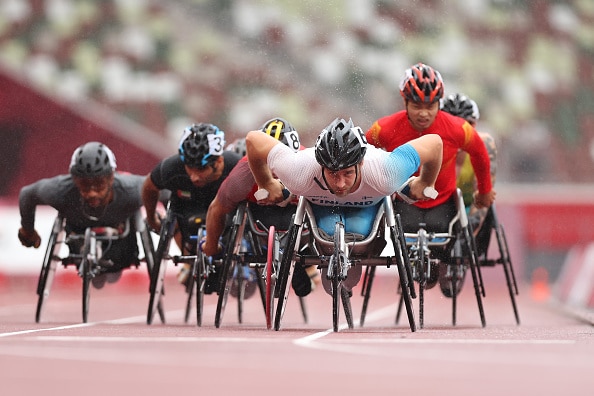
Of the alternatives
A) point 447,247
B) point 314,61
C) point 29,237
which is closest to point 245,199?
point 447,247

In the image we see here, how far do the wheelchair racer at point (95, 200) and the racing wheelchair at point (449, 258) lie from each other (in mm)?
2262

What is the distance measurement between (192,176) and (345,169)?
2.41 metres

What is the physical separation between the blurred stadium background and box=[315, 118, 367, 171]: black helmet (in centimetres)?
2876

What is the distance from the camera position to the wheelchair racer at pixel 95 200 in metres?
11.2

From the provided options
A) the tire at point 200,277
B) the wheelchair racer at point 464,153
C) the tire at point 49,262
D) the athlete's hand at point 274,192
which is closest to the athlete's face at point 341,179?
the athlete's hand at point 274,192

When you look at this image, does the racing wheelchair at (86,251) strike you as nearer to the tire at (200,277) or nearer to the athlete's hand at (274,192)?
the tire at (200,277)

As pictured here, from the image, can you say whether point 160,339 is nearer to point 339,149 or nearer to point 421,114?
point 339,149

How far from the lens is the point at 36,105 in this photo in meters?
22.6

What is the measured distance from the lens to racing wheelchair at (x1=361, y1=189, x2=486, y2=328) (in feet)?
32.5

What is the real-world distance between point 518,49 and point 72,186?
3263cm

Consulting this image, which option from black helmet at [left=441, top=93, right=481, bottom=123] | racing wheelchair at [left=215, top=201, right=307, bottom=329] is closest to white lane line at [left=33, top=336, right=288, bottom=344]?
racing wheelchair at [left=215, top=201, right=307, bottom=329]

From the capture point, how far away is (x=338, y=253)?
27.3 ft

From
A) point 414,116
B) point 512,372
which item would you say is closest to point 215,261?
point 414,116

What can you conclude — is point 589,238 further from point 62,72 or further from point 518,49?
point 62,72
